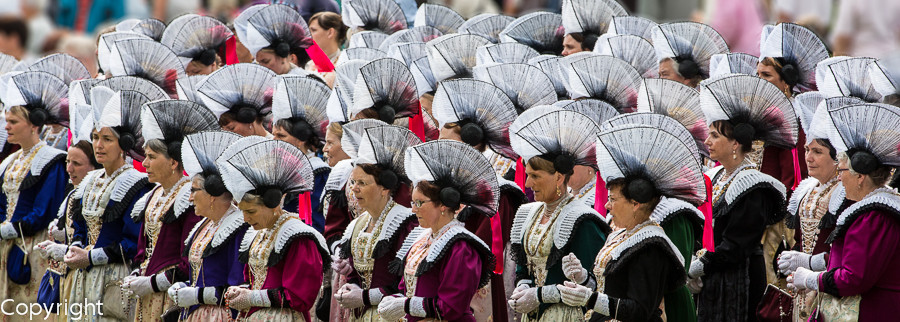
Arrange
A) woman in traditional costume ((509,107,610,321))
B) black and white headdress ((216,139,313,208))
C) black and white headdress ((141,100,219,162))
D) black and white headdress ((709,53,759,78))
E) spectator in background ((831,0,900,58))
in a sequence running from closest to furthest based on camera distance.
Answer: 1. spectator in background ((831,0,900,58))
2. woman in traditional costume ((509,107,610,321))
3. black and white headdress ((216,139,313,208))
4. black and white headdress ((141,100,219,162))
5. black and white headdress ((709,53,759,78))

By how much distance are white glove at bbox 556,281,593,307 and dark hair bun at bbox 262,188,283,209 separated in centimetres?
152

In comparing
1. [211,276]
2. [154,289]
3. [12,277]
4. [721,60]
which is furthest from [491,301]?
[12,277]

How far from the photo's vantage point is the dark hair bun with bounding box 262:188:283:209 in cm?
534

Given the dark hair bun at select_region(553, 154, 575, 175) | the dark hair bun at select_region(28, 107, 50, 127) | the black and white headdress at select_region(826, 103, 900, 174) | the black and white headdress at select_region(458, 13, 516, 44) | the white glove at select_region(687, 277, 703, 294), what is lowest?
the white glove at select_region(687, 277, 703, 294)

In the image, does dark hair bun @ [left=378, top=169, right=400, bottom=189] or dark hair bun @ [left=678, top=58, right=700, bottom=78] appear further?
dark hair bun @ [left=678, top=58, right=700, bottom=78]

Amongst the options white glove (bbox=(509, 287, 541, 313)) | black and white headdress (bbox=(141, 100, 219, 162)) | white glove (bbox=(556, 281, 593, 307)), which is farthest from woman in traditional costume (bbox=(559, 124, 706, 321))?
black and white headdress (bbox=(141, 100, 219, 162))

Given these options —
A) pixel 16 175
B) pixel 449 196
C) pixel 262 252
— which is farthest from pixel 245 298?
pixel 16 175

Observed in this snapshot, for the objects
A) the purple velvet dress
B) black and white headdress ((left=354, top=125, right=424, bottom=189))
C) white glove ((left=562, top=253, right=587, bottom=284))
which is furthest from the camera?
black and white headdress ((left=354, top=125, right=424, bottom=189))

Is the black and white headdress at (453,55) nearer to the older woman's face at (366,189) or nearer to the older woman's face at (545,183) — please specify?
the older woman's face at (366,189)

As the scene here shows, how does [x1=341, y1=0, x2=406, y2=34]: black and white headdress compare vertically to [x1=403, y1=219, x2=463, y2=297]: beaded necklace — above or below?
above

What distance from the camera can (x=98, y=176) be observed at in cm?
697

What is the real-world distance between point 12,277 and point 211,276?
315cm

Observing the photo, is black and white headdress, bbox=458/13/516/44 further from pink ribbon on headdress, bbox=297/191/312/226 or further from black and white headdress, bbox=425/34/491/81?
pink ribbon on headdress, bbox=297/191/312/226

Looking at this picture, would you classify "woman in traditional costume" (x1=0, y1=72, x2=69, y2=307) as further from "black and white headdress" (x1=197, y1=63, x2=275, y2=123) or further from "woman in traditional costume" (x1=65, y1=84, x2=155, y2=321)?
"black and white headdress" (x1=197, y1=63, x2=275, y2=123)
